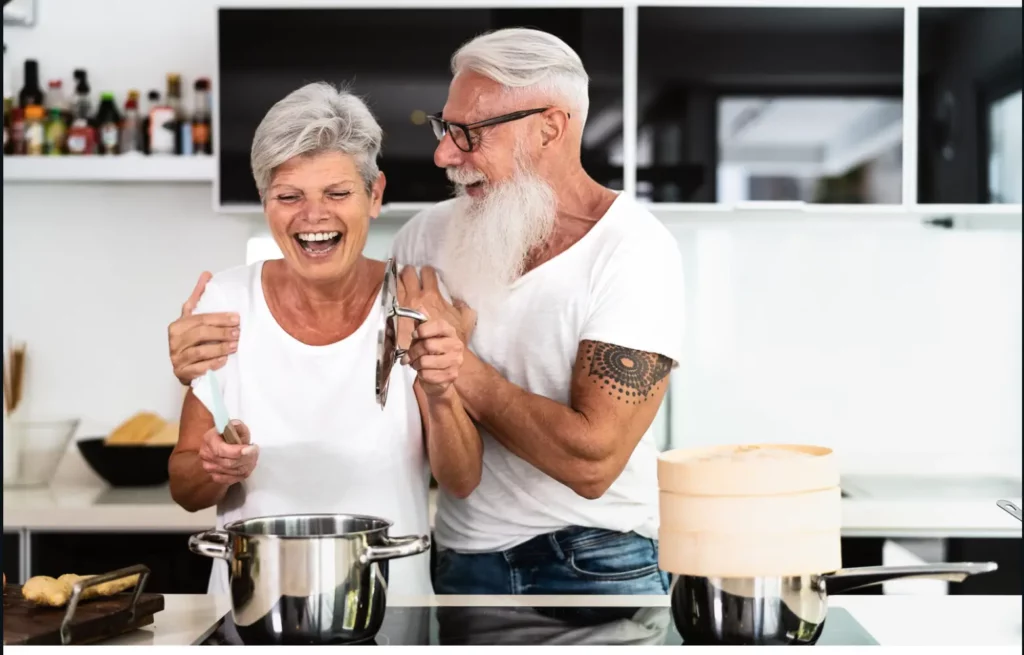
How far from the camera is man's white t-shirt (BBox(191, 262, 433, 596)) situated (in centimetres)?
162

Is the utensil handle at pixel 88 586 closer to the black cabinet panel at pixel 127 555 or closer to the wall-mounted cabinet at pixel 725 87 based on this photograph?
the black cabinet panel at pixel 127 555

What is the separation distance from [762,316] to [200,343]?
1755mm

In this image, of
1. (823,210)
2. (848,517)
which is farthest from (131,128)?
(848,517)

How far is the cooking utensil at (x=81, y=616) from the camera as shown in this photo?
1.13 metres

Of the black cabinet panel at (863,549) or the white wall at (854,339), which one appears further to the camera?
the white wall at (854,339)

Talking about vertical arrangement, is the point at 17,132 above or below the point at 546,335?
above

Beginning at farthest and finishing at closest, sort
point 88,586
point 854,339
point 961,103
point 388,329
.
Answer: point 854,339, point 961,103, point 388,329, point 88,586

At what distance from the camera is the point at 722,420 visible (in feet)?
9.89

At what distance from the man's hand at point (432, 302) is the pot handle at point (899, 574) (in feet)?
2.20

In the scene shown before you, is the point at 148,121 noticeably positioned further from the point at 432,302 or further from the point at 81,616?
the point at 81,616

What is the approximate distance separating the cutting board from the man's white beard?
665 millimetres

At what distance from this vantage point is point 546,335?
166 centimetres

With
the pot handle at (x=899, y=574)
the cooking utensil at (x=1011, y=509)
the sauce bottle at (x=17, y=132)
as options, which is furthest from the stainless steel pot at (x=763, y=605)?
the sauce bottle at (x=17, y=132)

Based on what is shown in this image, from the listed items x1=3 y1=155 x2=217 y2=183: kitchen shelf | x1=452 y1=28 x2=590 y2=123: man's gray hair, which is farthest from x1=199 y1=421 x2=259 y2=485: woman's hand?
x1=3 y1=155 x2=217 y2=183: kitchen shelf
